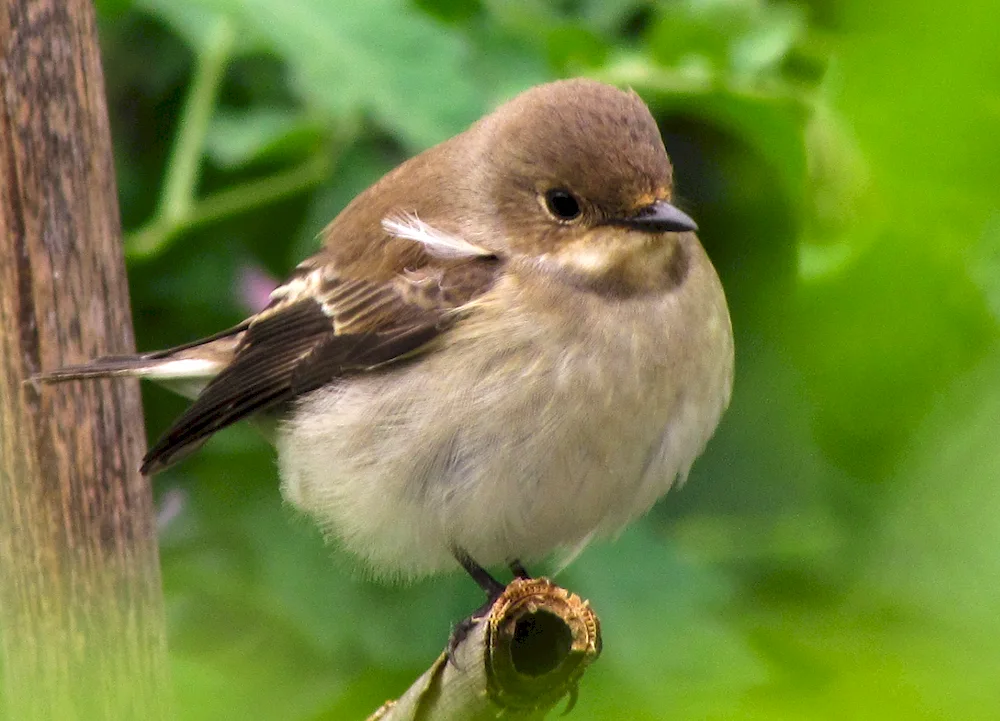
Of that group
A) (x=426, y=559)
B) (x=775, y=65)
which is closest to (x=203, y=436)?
(x=426, y=559)

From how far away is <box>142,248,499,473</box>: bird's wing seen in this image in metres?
2.80

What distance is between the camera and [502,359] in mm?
2621

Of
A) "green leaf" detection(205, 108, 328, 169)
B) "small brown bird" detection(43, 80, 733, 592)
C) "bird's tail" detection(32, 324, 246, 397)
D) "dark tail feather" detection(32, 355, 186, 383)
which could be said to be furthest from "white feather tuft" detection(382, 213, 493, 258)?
"dark tail feather" detection(32, 355, 186, 383)

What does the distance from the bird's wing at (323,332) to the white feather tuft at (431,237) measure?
0.02 metres

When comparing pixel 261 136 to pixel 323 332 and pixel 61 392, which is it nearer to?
pixel 323 332

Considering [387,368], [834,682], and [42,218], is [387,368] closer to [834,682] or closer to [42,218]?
[42,218]

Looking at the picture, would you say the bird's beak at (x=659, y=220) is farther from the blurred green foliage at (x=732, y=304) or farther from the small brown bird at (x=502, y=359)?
the blurred green foliage at (x=732, y=304)

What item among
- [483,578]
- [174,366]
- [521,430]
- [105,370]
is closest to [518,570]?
[483,578]

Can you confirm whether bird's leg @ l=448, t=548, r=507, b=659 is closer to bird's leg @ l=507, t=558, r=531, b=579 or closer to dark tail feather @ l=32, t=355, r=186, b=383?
bird's leg @ l=507, t=558, r=531, b=579

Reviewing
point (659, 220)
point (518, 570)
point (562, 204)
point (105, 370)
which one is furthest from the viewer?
point (518, 570)

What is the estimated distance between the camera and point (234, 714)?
2.82 ft

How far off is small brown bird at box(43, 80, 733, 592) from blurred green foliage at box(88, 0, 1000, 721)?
0.21 meters

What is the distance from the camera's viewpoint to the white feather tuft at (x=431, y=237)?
2859 mm

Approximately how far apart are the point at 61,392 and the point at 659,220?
52.2 inches
